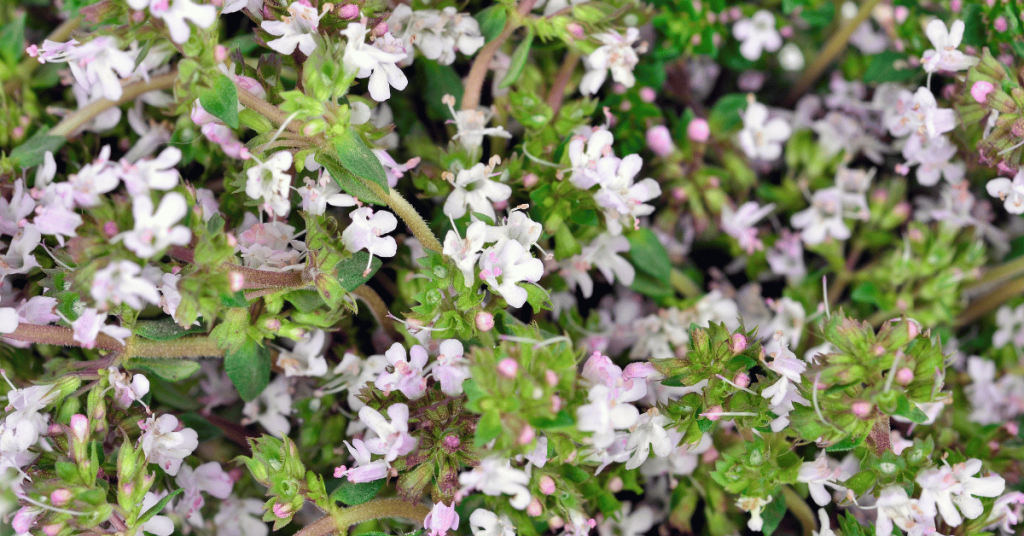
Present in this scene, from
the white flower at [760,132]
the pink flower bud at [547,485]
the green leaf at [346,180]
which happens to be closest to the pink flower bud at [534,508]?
the pink flower bud at [547,485]

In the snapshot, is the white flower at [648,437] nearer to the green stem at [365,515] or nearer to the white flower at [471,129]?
the green stem at [365,515]

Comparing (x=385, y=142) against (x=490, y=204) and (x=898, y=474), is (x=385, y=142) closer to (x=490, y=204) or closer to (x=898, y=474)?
(x=490, y=204)

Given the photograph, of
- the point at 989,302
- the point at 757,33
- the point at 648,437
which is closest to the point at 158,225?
the point at 648,437

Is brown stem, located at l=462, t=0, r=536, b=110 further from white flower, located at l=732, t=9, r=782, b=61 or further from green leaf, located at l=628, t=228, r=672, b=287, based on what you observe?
white flower, located at l=732, t=9, r=782, b=61

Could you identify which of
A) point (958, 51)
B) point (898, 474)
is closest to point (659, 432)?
point (898, 474)

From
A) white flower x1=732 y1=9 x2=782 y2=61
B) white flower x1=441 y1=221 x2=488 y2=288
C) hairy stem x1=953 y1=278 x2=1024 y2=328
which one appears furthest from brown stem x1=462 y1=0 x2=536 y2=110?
hairy stem x1=953 y1=278 x2=1024 y2=328

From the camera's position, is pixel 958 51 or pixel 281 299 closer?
pixel 281 299
